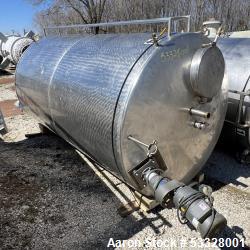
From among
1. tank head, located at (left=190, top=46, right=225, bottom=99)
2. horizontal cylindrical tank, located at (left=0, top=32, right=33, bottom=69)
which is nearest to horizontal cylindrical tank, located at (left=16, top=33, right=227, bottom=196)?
tank head, located at (left=190, top=46, right=225, bottom=99)

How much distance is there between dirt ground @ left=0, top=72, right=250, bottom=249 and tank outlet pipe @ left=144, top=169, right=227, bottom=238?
2.46 feet

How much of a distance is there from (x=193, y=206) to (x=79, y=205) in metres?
1.67

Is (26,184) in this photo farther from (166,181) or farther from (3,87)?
(3,87)

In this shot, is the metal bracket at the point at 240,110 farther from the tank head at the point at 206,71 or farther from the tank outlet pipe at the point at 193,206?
the tank outlet pipe at the point at 193,206

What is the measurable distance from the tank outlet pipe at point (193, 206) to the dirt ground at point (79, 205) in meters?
0.75

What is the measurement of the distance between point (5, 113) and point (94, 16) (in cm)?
1444

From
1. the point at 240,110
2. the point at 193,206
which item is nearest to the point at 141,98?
the point at 193,206

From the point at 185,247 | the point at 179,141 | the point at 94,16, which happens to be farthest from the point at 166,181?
the point at 94,16

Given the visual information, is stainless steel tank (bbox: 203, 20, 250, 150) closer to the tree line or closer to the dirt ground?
the dirt ground

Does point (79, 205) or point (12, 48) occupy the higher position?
point (12, 48)

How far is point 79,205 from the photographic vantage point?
3.52 m

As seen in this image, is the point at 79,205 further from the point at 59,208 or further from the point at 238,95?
the point at 238,95

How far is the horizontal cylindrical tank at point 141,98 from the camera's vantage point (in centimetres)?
263

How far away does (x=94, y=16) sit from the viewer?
20.0 meters
